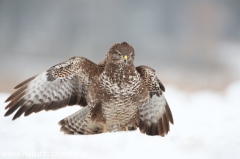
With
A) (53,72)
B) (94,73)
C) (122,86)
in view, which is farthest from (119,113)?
(53,72)

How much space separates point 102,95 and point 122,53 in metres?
0.33

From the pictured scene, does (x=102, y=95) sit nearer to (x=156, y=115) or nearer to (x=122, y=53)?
→ (x=122, y=53)

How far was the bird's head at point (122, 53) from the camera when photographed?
88.0 inches

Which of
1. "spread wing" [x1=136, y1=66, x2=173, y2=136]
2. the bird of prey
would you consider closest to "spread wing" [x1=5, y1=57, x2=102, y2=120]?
the bird of prey

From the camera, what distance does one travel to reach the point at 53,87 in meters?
2.44

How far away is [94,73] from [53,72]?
0.31 metres

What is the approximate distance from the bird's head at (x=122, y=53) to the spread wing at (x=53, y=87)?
207 millimetres

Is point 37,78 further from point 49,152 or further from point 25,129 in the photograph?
point 49,152

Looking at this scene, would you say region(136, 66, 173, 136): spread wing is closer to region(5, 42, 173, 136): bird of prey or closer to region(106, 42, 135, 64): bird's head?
region(5, 42, 173, 136): bird of prey

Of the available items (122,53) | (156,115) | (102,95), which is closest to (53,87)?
(102,95)

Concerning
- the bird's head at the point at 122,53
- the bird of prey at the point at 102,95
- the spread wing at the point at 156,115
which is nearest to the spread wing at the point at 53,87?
the bird of prey at the point at 102,95

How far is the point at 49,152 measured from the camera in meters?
1.76

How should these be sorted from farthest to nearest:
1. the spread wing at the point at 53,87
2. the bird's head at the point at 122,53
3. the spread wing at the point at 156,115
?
the spread wing at the point at 156,115, the spread wing at the point at 53,87, the bird's head at the point at 122,53

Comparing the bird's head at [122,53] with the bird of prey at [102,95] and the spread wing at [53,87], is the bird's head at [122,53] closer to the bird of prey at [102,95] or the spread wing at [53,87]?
the bird of prey at [102,95]
